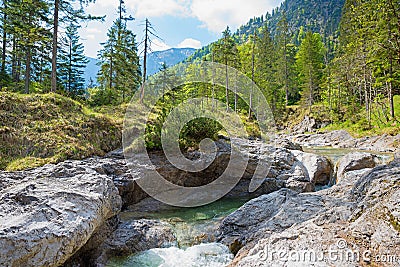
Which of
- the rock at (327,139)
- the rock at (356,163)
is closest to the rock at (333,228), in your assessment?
the rock at (356,163)

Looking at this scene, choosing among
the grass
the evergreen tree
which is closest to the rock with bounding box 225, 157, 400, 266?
the grass

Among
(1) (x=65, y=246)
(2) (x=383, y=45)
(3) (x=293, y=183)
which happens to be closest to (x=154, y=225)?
(1) (x=65, y=246)

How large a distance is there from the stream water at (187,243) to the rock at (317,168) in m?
4.33

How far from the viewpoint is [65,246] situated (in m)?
5.16

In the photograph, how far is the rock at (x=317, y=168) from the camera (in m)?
12.3

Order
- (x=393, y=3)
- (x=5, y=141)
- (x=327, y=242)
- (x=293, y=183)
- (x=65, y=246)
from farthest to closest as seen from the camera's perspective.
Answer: (x=393, y=3)
(x=293, y=183)
(x=5, y=141)
(x=65, y=246)
(x=327, y=242)

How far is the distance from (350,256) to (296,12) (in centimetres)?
20560

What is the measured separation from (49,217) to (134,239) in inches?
106

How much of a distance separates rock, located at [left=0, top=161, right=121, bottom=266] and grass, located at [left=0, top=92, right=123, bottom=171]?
3.19 metres

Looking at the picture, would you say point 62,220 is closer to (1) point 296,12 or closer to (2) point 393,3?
(2) point 393,3

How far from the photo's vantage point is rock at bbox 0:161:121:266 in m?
4.63

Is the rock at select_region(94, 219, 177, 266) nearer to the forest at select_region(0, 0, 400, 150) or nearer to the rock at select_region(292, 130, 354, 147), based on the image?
the forest at select_region(0, 0, 400, 150)

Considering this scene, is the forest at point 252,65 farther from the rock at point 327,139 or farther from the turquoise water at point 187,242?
the turquoise water at point 187,242

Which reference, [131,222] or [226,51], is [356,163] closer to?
[131,222]
